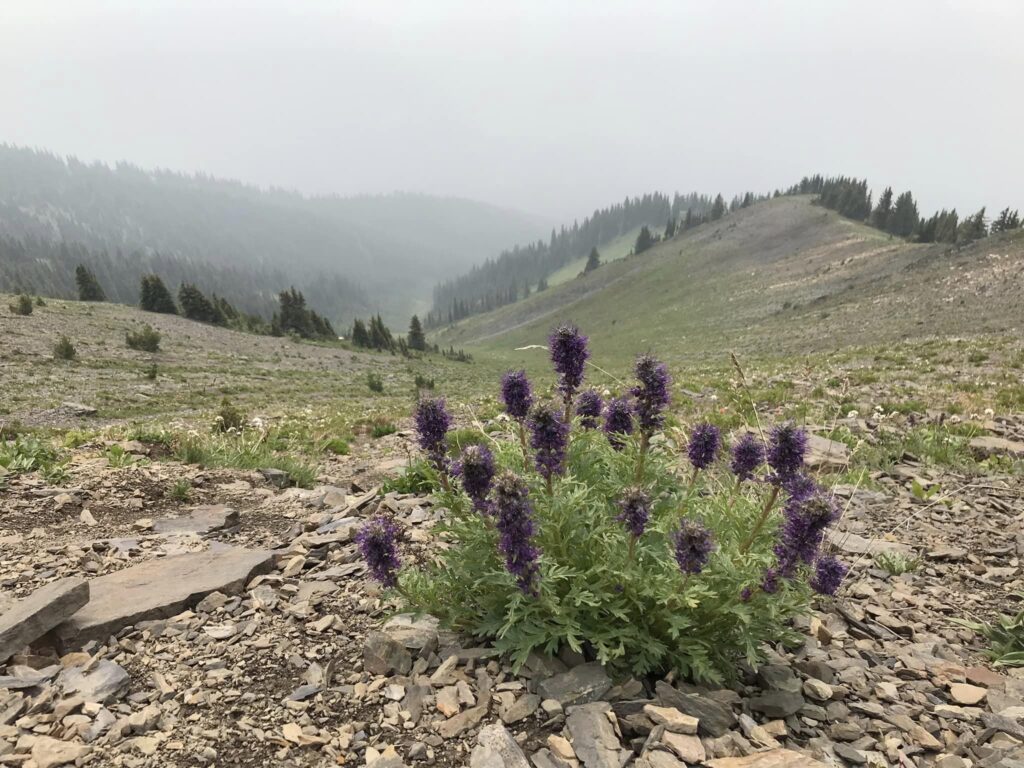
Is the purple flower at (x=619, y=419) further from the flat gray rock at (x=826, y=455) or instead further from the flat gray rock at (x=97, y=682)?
the flat gray rock at (x=826, y=455)

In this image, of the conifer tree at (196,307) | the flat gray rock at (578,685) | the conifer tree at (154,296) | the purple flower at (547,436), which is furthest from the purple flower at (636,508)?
the conifer tree at (154,296)

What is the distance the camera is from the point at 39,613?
4293mm

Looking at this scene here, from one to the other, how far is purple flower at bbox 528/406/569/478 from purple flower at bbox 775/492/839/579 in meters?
1.57

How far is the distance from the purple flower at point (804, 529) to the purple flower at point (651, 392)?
1.08m

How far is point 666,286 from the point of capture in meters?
134

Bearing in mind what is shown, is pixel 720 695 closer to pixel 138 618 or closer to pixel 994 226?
pixel 138 618

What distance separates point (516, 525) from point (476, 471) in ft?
1.65

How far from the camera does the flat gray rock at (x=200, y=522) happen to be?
6.90 metres

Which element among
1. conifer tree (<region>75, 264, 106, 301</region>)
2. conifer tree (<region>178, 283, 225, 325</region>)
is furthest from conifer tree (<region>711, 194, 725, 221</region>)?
conifer tree (<region>75, 264, 106, 301</region>)

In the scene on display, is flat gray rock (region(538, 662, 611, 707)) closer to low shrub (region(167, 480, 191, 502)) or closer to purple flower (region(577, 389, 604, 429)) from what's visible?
purple flower (region(577, 389, 604, 429))

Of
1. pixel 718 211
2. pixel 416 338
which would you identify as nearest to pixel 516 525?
pixel 416 338

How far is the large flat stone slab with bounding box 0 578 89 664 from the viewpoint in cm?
410

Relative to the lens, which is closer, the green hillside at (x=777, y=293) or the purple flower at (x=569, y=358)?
the purple flower at (x=569, y=358)

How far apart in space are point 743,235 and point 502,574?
158 meters
